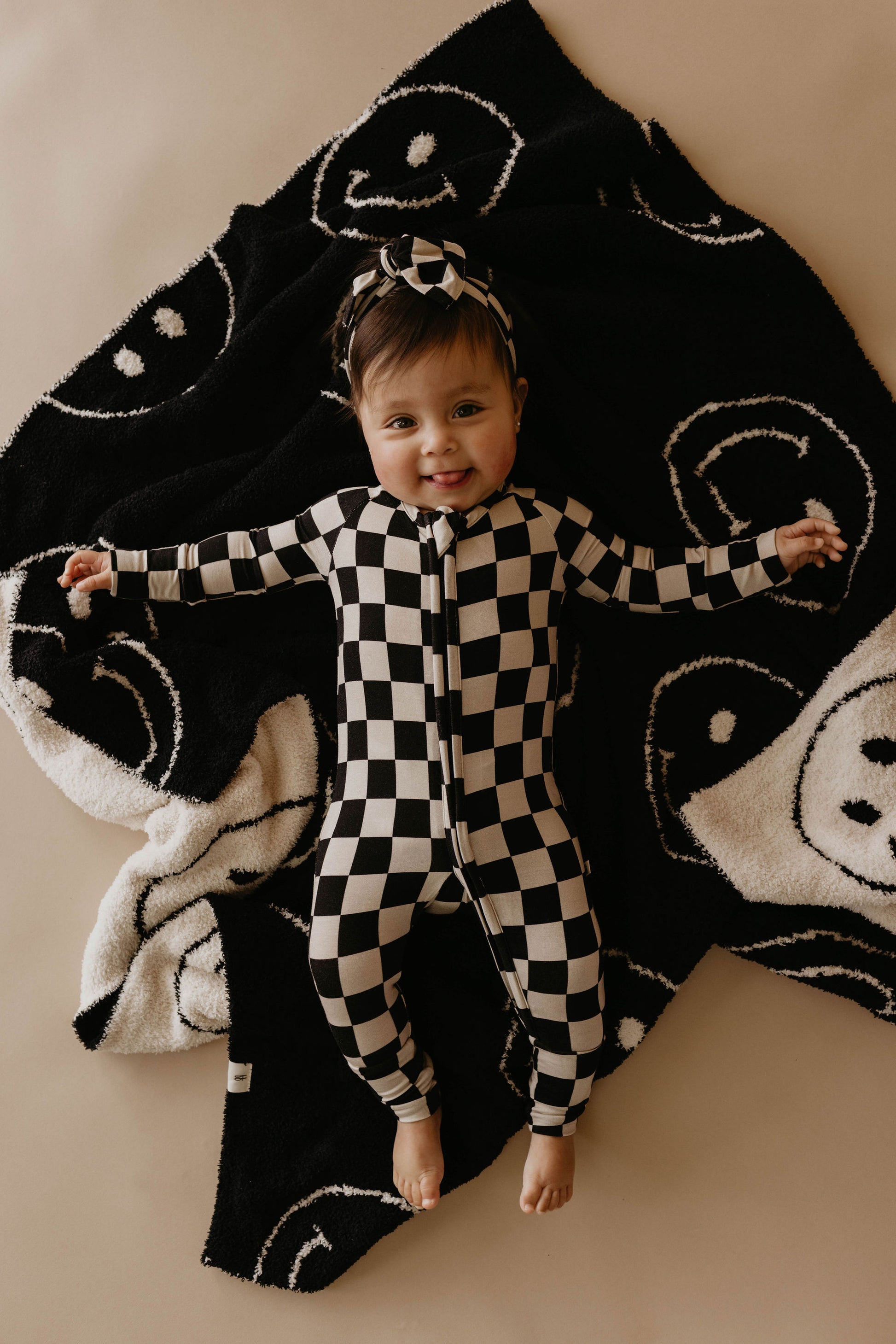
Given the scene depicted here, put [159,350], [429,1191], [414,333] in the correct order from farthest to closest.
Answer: [159,350] → [429,1191] → [414,333]

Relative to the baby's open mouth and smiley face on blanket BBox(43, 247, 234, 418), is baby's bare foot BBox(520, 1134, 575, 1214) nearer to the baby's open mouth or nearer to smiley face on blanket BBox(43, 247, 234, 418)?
the baby's open mouth

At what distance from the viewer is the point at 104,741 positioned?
1.05 meters

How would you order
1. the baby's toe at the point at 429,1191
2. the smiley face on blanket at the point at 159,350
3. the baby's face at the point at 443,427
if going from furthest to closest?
the smiley face on blanket at the point at 159,350 < the baby's toe at the point at 429,1191 < the baby's face at the point at 443,427

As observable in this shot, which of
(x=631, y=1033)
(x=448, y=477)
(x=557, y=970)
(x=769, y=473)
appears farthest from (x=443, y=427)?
(x=631, y=1033)

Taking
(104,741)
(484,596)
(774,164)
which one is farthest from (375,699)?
(774,164)

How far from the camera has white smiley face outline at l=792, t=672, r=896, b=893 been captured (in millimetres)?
978

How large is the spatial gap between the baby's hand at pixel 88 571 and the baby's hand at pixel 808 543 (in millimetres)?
805

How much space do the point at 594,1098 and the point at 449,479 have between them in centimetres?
79

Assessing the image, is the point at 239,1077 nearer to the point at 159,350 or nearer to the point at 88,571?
the point at 88,571

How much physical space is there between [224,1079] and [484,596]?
0.71 metres

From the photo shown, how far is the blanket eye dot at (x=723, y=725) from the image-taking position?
40.9 inches

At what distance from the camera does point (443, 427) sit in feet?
2.86

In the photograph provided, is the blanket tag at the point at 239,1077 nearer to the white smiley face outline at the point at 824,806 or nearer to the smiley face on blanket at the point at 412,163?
the white smiley face outline at the point at 824,806

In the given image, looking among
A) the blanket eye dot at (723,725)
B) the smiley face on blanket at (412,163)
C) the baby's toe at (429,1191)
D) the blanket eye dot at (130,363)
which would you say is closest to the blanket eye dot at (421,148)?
the smiley face on blanket at (412,163)
